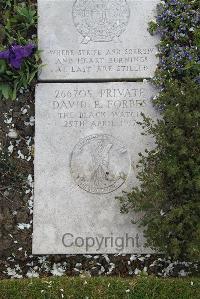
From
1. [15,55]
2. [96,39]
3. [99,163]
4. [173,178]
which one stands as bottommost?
[173,178]

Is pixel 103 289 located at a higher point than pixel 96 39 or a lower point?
lower

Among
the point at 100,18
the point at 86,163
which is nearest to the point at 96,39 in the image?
the point at 100,18

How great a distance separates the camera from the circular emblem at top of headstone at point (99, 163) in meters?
4.83

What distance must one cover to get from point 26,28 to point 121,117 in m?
1.17

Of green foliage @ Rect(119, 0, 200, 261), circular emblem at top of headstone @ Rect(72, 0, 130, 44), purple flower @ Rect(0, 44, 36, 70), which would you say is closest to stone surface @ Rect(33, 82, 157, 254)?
green foliage @ Rect(119, 0, 200, 261)

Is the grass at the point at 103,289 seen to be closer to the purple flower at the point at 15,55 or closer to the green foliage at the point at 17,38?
the green foliage at the point at 17,38

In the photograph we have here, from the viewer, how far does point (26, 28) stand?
5227 millimetres

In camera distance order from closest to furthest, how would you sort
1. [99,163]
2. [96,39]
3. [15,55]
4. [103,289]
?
[103,289] < [99,163] < [15,55] < [96,39]

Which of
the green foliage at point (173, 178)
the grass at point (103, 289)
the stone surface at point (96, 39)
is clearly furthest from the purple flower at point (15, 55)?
the grass at point (103, 289)

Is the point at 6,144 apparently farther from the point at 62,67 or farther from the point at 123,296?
the point at 123,296

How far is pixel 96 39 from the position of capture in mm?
5176

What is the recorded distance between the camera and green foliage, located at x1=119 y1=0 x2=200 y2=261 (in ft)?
14.7

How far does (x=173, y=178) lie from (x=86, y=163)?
0.74 meters

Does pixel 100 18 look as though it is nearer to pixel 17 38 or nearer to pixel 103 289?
pixel 17 38
